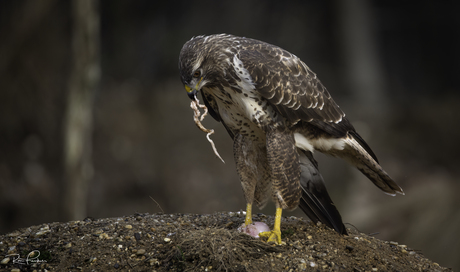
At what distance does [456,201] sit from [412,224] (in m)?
0.81

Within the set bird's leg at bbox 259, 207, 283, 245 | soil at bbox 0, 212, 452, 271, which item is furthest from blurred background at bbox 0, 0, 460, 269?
bird's leg at bbox 259, 207, 283, 245

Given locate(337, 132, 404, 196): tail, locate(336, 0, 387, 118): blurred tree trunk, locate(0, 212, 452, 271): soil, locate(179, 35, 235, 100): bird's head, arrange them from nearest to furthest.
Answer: locate(0, 212, 452, 271): soil < locate(179, 35, 235, 100): bird's head < locate(337, 132, 404, 196): tail < locate(336, 0, 387, 118): blurred tree trunk

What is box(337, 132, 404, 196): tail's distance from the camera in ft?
9.67

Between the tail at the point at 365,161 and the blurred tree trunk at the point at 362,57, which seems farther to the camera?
the blurred tree trunk at the point at 362,57

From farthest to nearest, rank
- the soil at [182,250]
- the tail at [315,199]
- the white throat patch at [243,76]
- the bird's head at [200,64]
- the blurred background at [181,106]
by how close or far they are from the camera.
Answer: the blurred background at [181,106], the tail at [315,199], the white throat patch at [243,76], the bird's head at [200,64], the soil at [182,250]

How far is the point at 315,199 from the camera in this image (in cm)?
316

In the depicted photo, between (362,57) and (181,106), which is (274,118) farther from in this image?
(362,57)

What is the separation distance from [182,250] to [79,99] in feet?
13.8

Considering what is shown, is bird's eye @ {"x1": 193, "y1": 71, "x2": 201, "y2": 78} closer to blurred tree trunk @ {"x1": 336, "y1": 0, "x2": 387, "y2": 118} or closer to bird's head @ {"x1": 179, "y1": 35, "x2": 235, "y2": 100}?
bird's head @ {"x1": 179, "y1": 35, "x2": 235, "y2": 100}

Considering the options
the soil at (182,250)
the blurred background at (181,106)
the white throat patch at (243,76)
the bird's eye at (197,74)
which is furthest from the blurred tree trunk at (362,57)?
the bird's eye at (197,74)

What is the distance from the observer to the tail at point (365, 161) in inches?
116

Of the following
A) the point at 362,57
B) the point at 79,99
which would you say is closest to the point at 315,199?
the point at 79,99

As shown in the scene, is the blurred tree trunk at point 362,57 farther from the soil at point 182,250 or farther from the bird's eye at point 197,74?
the bird's eye at point 197,74

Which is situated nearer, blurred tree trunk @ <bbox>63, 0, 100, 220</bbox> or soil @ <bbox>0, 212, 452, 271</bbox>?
soil @ <bbox>0, 212, 452, 271</bbox>
